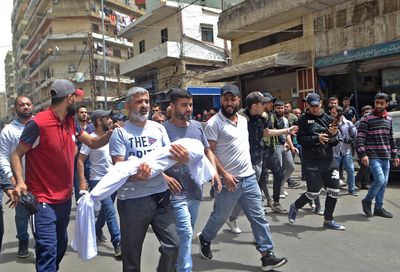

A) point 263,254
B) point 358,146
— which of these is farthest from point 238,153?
point 358,146

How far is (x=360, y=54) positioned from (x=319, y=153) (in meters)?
11.2

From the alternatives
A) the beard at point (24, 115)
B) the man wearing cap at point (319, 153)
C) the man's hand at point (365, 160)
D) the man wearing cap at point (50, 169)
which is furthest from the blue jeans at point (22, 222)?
the man's hand at point (365, 160)

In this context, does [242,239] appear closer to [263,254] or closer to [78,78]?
[263,254]

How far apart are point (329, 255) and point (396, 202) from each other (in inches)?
123

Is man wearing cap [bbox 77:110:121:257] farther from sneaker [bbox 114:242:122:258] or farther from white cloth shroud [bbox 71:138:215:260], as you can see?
white cloth shroud [bbox 71:138:215:260]

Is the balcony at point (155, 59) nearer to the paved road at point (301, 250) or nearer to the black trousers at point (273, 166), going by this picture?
the black trousers at point (273, 166)

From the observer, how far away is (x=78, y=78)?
49.7 metres

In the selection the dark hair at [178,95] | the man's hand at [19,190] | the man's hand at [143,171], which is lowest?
the man's hand at [19,190]

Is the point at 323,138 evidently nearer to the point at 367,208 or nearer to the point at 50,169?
the point at 367,208

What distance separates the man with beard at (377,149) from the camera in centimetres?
607

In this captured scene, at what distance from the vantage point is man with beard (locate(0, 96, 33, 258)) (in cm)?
441

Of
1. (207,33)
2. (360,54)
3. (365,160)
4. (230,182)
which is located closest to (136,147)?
(230,182)

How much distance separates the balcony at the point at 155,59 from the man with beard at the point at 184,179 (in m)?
25.6

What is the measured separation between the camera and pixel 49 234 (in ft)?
10.4
